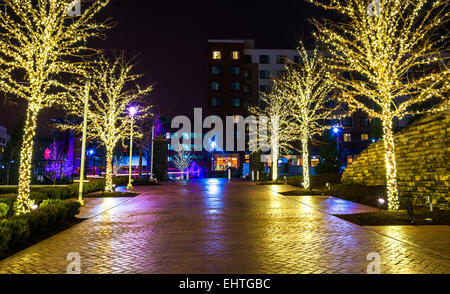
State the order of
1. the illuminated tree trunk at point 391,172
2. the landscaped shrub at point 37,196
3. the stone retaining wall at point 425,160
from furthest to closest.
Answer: the landscaped shrub at point 37,196 → the stone retaining wall at point 425,160 → the illuminated tree trunk at point 391,172

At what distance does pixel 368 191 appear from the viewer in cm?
1561

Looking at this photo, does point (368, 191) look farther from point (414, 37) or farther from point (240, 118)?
point (240, 118)

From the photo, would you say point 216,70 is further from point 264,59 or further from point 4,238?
point 4,238

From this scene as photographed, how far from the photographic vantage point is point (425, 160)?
11797mm

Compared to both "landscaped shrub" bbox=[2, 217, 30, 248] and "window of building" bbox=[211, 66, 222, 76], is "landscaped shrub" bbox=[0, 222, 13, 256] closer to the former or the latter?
"landscaped shrub" bbox=[2, 217, 30, 248]

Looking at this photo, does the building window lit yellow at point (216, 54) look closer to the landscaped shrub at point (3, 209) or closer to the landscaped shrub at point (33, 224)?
the landscaped shrub at point (33, 224)

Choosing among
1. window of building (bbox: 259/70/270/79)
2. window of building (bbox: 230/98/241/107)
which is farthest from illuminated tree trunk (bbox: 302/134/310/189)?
window of building (bbox: 259/70/270/79)

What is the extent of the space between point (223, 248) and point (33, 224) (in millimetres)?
4514

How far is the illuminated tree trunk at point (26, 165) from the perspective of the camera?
851 centimetres

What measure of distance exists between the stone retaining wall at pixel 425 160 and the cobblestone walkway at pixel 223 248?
14.0ft

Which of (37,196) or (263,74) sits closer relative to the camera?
(37,196)

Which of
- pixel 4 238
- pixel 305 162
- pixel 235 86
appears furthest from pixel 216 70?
pixel 4 238

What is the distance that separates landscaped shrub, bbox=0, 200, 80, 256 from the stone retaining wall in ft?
41.4

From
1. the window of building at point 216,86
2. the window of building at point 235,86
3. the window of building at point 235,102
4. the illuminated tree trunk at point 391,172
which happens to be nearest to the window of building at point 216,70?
the window of building at point 216,86
